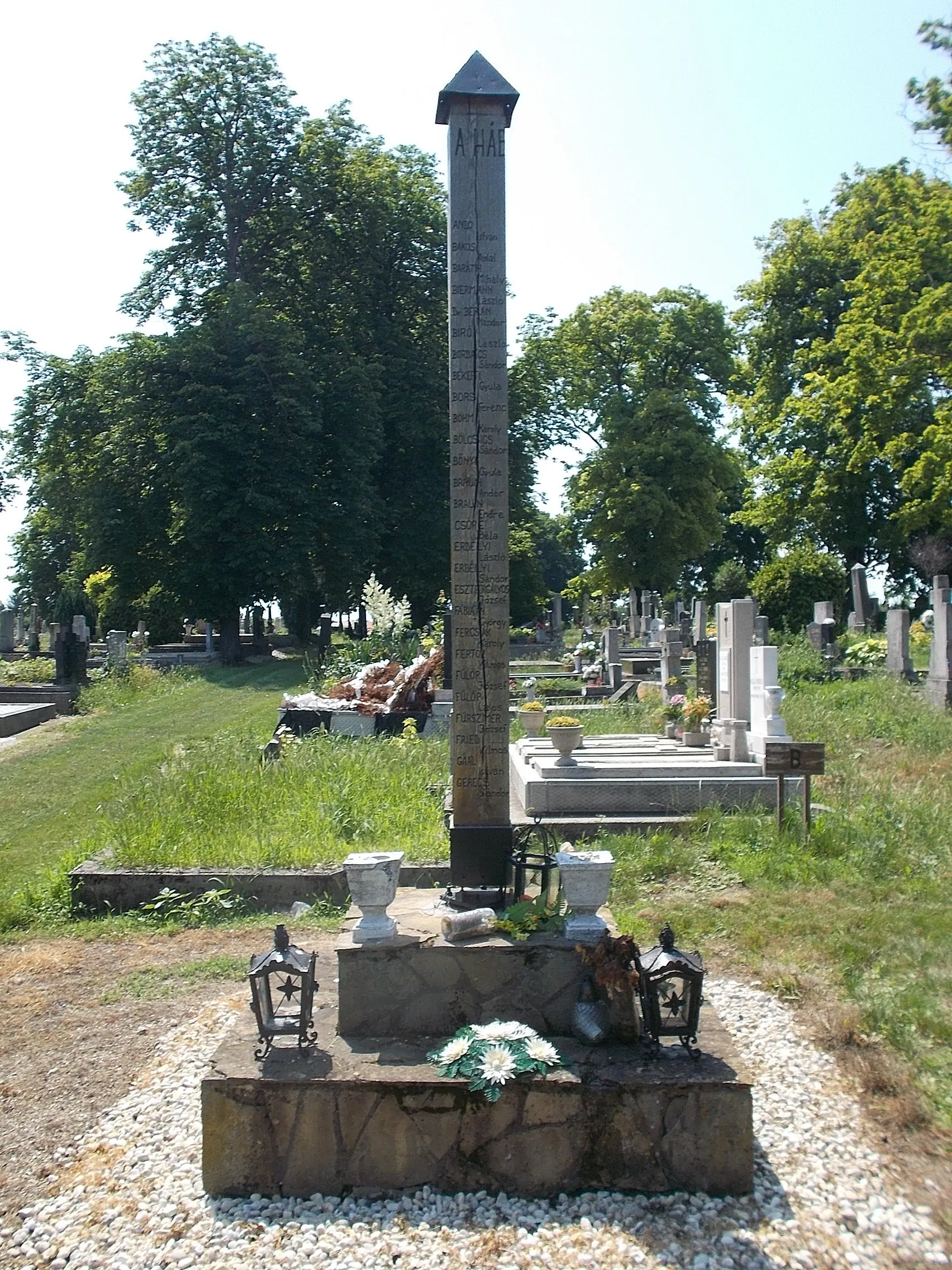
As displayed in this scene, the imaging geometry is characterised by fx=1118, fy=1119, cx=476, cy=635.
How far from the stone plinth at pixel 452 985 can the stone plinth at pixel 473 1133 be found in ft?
1.53

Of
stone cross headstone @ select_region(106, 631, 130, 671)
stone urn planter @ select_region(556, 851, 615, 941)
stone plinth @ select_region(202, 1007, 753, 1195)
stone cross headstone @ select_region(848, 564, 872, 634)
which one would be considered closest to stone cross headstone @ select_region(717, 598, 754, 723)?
stone urn planter @ select_region(556, 851, 615, 941)

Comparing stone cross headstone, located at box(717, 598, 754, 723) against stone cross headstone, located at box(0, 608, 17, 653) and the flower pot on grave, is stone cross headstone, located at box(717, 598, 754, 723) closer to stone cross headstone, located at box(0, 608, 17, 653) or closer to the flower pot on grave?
the flower pot on grave

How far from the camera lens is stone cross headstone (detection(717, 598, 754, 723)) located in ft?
36.8

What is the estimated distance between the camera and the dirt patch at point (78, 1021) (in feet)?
14.7

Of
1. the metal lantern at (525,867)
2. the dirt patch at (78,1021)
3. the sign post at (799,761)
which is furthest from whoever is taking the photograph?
the sign post at (799,761)

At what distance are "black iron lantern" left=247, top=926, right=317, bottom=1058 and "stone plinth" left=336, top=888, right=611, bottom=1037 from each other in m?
0.22

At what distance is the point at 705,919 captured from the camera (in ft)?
22.8

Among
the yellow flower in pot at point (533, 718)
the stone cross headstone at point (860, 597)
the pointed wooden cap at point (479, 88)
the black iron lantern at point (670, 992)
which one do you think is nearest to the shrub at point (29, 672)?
the yellow flower in pot at point (533, 718)

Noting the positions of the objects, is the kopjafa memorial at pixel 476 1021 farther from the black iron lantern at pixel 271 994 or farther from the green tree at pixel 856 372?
the green tree at pixel 856 372

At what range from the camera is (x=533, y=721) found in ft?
43.1

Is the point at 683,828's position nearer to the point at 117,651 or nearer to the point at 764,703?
the point at 764,703


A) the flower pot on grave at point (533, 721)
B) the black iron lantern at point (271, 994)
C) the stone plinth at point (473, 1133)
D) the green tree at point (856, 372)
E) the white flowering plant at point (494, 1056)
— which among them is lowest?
the stone plinth at point (473, 1133)

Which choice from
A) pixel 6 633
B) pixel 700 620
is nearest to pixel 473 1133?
pixel 700 620

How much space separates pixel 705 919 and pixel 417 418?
83.5 ft
